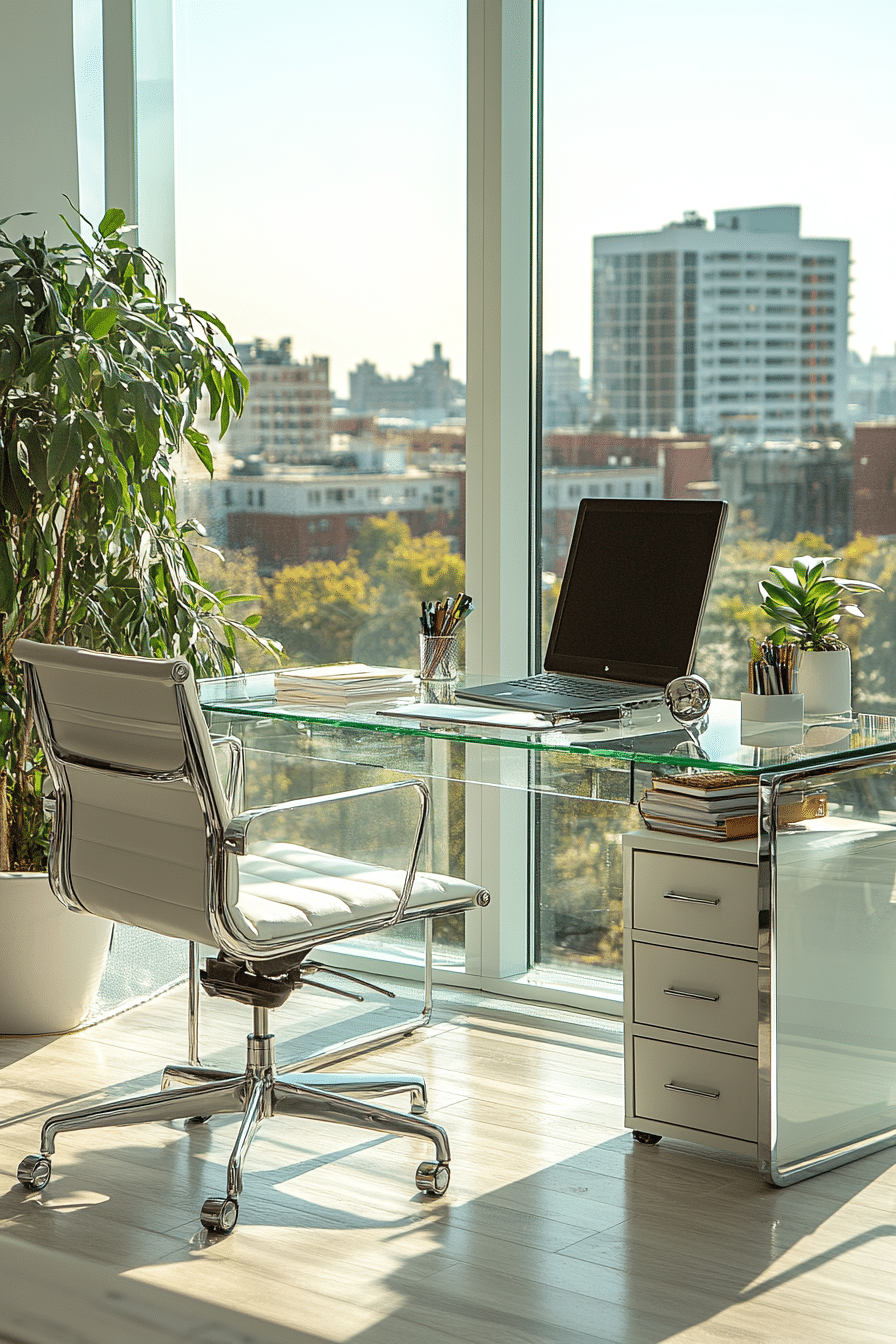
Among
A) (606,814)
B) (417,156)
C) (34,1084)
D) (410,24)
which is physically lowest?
(34,1084)

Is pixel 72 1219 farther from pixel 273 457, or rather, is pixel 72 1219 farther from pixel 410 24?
pixel 410 24

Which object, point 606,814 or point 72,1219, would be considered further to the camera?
point 606,814

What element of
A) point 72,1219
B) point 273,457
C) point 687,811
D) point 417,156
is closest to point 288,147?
point 417,156

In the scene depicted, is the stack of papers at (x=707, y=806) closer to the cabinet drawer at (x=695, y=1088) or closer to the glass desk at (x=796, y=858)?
the glass desk at (x=796, y=858)

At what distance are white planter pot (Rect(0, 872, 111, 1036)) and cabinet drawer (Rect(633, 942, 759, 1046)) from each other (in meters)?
1.30

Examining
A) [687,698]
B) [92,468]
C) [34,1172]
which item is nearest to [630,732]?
[687,698]

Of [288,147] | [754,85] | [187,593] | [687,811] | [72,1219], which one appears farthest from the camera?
[288,147]

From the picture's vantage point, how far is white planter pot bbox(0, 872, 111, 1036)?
11.4ft

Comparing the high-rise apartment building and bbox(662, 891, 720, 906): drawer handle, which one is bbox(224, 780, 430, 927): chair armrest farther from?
the high-rise apartment building

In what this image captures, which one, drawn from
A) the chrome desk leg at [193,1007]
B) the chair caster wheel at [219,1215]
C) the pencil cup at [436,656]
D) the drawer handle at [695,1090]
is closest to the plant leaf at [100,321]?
the pencil cup at [436,656]

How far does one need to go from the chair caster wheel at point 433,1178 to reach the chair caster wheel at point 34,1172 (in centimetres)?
63

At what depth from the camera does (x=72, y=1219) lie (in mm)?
2568

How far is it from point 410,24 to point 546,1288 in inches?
115

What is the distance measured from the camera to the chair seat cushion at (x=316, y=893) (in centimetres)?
255
